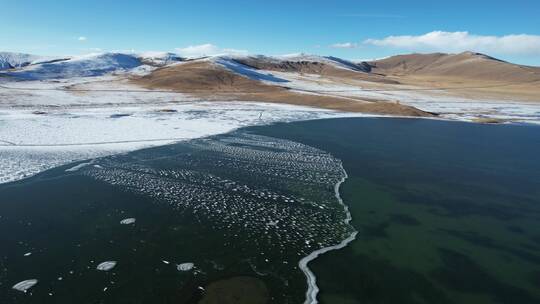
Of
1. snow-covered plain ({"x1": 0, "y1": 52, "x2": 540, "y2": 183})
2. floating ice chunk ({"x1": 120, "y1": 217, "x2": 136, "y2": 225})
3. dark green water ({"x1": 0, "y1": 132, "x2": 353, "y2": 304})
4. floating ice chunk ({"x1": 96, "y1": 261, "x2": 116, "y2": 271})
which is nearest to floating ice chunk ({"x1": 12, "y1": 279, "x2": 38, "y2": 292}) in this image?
dark green water ({"x1": 0, "y1": 132, "x2": 353, "y2": 304})

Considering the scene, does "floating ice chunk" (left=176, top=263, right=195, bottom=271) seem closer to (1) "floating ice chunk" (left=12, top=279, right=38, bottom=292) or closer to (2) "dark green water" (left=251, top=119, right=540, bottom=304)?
(2) "dark green water" (left=251, top=119, right=540, bottom=304)

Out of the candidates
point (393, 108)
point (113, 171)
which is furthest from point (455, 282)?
point (393, 108)

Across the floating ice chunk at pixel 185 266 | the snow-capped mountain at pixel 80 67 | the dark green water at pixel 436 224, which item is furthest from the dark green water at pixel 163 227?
the snow-capped mountain at pixel 80 67

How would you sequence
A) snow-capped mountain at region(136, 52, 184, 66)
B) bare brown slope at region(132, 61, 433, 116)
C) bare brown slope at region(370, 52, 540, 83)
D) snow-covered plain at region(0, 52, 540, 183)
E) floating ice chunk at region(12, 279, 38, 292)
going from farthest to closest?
bare brown slope at region(370, 52, 540, 83) → snow-capped mountain at region(136, 52, 184, 66) → bare brown slope at region(132, 61, 433, 116) → snow-covered plain at region(0, 52, 540, 183) → floating ice chunk at region(12, 279, 38, 292)

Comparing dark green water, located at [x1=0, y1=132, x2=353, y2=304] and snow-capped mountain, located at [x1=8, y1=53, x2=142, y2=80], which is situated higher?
snow-capped mountain, located at [x1=8, y1=53, x2=142, y2=80]

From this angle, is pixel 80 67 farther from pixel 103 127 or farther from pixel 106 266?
pixel 106 266

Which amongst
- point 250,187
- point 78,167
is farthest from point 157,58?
point 250,187

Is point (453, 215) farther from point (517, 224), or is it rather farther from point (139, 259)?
point (139, 259)
